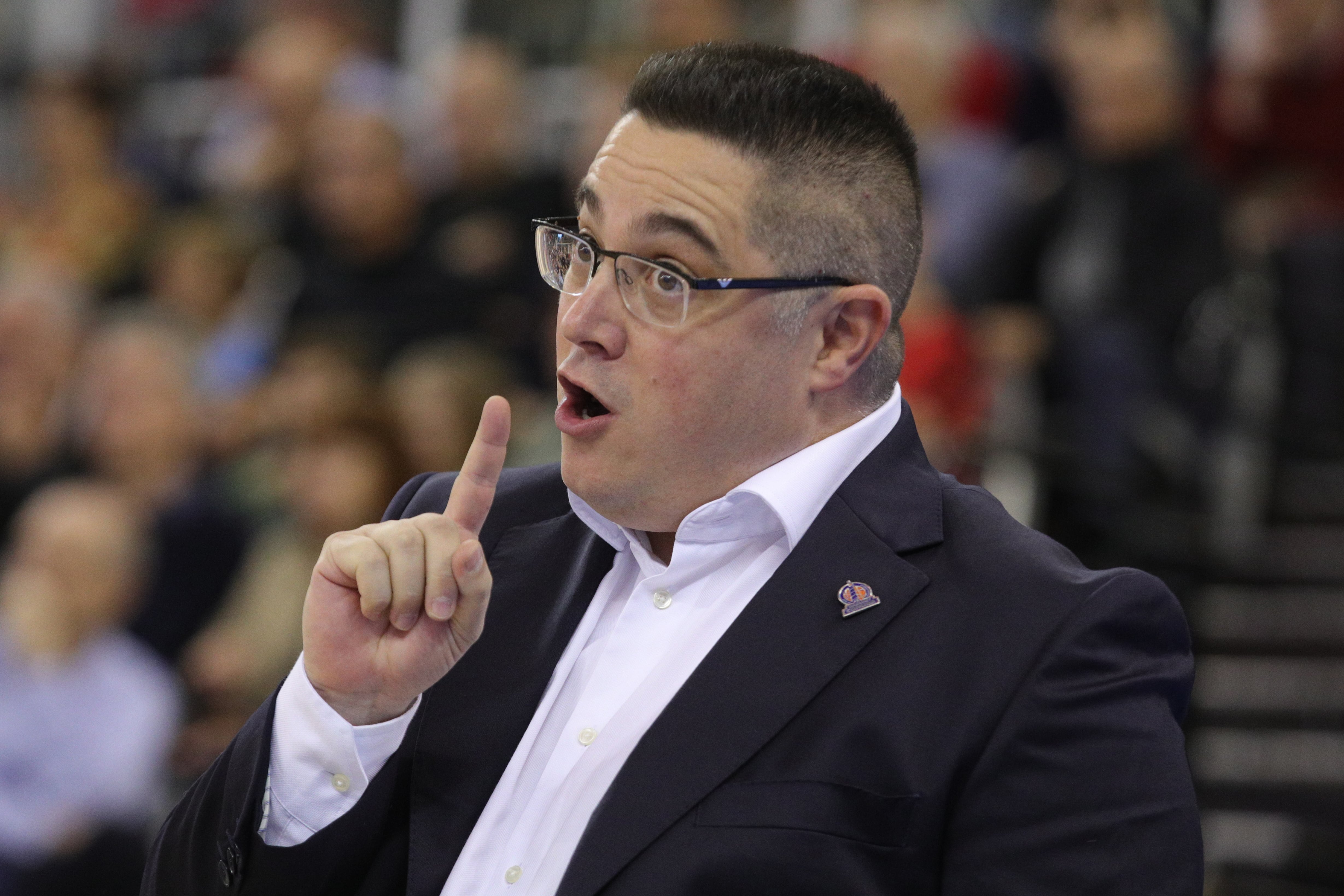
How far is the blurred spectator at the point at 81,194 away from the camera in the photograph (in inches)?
282

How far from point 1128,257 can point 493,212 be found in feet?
7.62

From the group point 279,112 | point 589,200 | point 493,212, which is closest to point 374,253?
point 493,212

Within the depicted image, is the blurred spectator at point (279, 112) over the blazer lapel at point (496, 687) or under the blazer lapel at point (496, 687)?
under

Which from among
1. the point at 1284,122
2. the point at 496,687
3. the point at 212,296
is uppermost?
the point at 496,687

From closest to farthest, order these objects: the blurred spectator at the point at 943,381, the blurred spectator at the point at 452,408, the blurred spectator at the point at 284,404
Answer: the blurred spectator at the point at 943,381, the blurred spectator at the point at 452,408, the blurred spectator at the point at 284,404

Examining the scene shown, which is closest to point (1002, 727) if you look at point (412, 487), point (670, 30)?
point (412, 487)

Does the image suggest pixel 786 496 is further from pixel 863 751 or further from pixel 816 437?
pixel 863 751

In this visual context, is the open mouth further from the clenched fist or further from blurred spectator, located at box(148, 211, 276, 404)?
blurred spectator, located at box(148, 211, 276, 404)

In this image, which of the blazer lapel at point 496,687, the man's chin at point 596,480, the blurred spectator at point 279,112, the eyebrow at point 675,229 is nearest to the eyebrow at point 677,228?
the eyebrow at point 675,229

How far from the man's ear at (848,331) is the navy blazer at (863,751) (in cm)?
13

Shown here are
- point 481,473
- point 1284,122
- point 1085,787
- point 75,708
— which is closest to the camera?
point 1085,787

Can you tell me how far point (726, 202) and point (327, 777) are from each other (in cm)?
87

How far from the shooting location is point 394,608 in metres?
1.98

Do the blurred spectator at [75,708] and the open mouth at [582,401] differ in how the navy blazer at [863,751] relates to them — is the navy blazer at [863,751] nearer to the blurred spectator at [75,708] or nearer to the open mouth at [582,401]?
the open mouth at [582,401]
